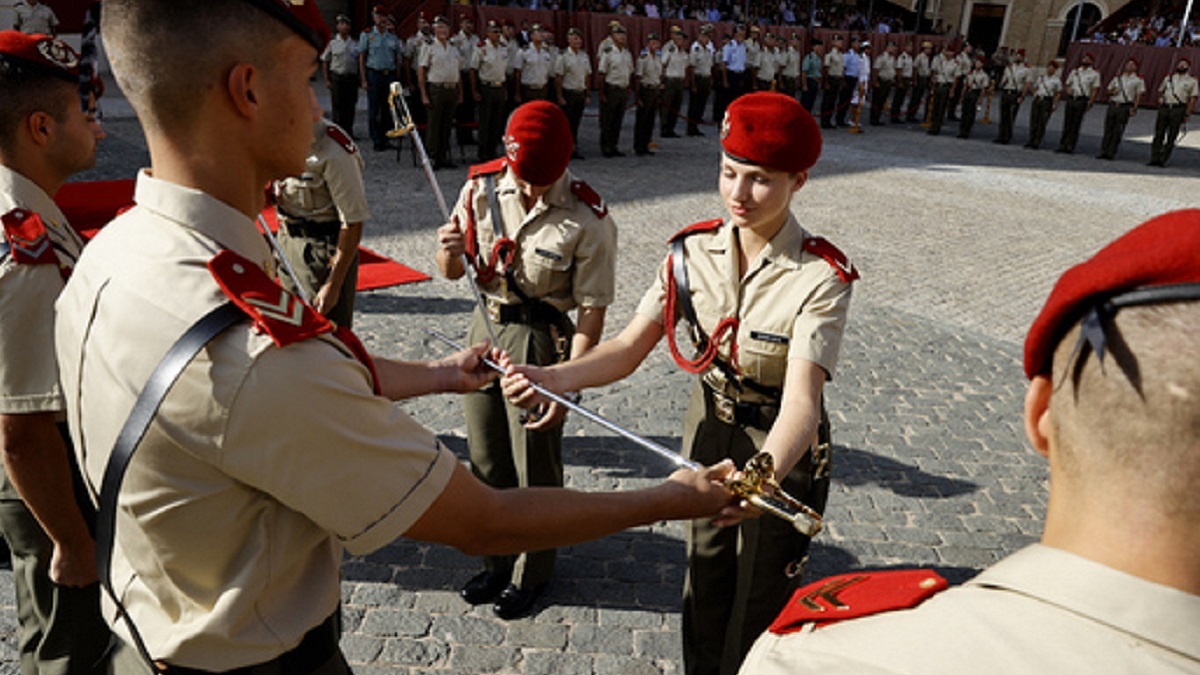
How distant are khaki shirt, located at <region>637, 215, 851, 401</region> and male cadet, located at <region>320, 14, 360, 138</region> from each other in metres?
14.0

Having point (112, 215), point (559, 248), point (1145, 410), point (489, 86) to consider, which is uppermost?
point (1145, 410)

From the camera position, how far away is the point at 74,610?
271 cm

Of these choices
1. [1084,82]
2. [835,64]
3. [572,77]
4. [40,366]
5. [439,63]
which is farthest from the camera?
[835,64]

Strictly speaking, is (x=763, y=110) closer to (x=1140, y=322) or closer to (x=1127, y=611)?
(x=1140, y=322)

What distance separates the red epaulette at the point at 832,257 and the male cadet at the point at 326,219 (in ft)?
9.34

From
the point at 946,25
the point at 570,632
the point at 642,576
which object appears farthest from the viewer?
the point at 946,25

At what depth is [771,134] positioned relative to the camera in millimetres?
2721

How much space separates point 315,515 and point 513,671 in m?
2.29

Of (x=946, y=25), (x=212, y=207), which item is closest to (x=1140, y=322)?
(x=212, y=207)

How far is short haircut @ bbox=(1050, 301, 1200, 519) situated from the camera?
99 centimetres

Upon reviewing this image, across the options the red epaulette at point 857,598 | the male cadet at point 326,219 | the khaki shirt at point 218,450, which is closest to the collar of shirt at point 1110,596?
the red epaulette at point 857,598

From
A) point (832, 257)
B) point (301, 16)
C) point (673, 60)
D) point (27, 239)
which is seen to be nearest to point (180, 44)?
point (301, 16)

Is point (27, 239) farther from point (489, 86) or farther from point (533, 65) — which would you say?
point (533, 65)

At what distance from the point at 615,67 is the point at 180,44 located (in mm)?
15831
